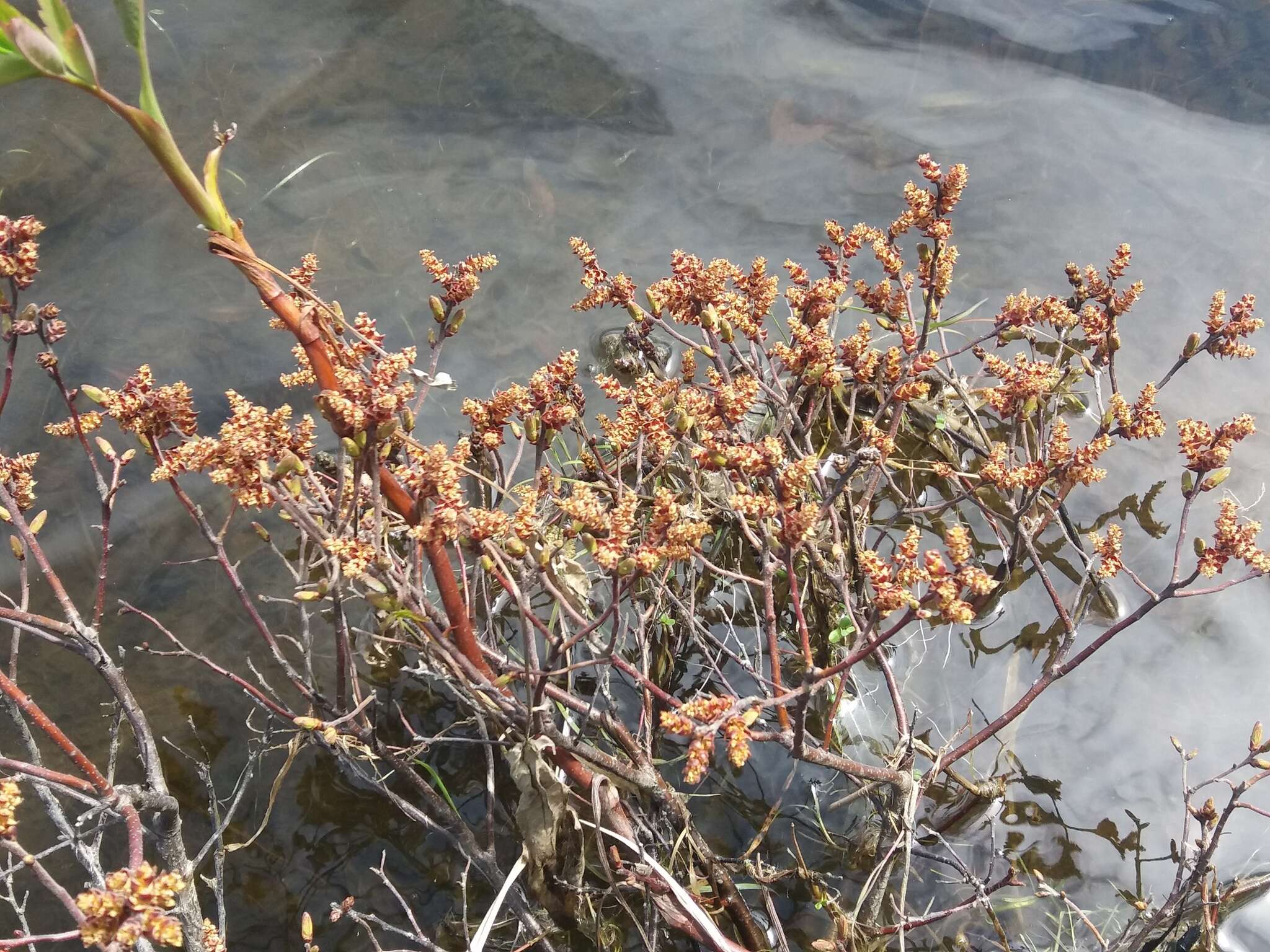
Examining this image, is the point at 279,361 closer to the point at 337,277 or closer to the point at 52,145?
the point at 337,277

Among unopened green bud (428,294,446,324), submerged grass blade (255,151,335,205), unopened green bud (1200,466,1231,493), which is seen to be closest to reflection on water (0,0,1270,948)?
submerged grass blade (255,151,335,205)

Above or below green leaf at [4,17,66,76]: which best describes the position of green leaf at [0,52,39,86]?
below

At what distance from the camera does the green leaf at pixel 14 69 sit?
1.07 meters

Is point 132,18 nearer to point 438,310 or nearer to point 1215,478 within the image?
point 438,310

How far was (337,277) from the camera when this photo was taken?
8.54 ft

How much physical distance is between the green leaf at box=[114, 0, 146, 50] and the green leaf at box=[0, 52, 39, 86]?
0.12 metres

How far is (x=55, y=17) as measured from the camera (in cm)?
107

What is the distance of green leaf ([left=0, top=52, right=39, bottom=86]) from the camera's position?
1.07 metres

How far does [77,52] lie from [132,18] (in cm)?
8

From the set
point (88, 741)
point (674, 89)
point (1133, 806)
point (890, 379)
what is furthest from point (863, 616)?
point (674, 89)

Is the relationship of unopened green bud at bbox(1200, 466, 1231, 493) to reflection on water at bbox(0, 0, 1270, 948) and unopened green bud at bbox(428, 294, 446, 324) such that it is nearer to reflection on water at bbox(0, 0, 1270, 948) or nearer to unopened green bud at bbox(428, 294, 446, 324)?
reflection on water at bbox(0, 0, 1270, 948)

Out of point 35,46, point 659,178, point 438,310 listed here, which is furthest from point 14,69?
point 659,178

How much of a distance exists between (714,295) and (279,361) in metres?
1.35

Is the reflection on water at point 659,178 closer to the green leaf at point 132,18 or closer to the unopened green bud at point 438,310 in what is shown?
the unopened green bud at point 438,310
